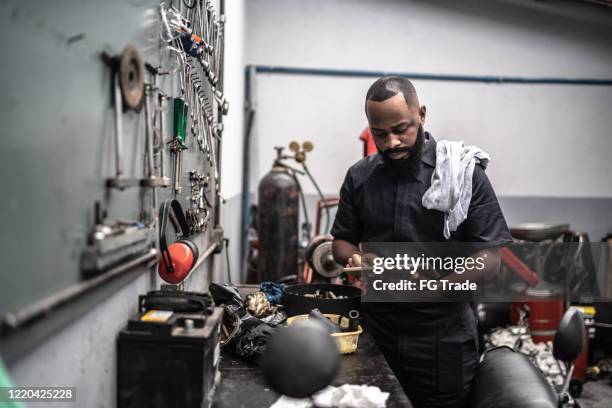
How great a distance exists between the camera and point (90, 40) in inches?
32.3

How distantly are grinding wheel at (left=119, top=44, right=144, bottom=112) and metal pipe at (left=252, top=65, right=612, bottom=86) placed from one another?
389 cm

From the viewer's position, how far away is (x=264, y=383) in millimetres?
1201

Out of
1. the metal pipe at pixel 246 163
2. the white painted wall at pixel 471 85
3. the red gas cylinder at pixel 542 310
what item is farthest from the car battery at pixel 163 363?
the white painted wall at pixel 471 85

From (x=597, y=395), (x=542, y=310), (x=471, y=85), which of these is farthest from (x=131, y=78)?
(x=471, y=85)

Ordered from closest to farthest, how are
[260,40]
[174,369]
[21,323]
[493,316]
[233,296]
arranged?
[21,323], [174,369], [233,296], [493,316], [260,40]

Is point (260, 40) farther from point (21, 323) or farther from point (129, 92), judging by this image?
point (21, 323)

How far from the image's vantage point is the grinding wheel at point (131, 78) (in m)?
0.94

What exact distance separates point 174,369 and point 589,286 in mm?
3619

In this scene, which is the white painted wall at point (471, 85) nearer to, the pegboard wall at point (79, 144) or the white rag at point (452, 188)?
the white rag at point (452, 188)

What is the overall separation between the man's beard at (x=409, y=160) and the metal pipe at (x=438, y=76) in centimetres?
319

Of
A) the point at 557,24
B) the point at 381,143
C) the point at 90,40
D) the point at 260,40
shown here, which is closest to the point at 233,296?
the point at 381,143

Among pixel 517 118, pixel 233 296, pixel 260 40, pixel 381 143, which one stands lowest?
pixel 233 296

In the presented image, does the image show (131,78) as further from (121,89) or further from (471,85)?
(471,85)

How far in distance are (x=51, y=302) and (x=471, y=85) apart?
4.82 m
